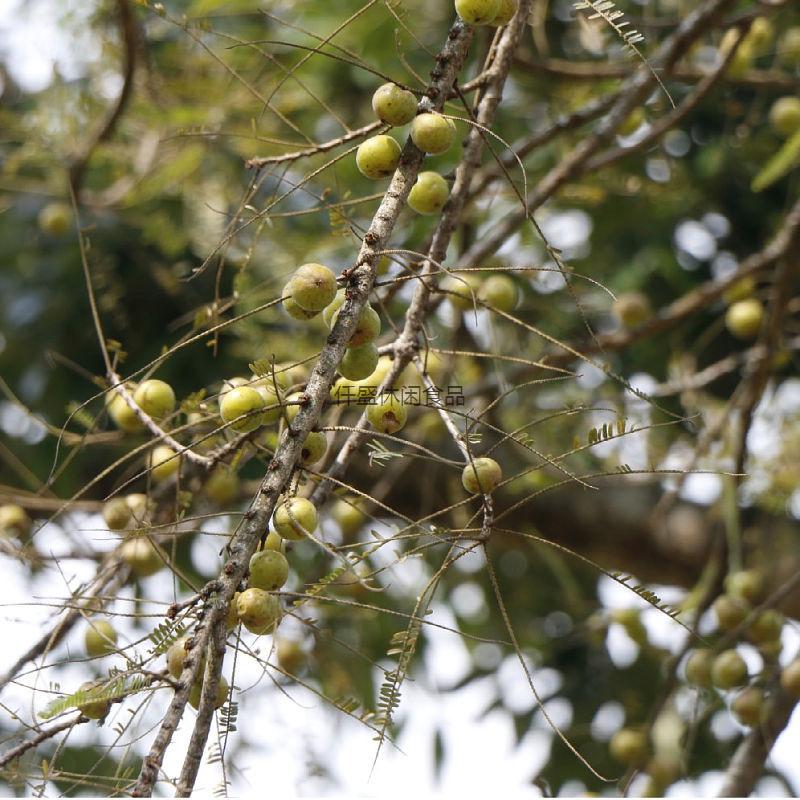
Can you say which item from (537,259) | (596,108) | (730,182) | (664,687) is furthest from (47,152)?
(664,687)

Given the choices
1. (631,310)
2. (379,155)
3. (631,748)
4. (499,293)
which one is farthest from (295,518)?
(631,310)

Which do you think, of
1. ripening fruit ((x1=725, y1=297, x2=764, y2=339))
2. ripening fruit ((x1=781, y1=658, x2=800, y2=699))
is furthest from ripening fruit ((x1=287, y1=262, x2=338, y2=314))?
ripening fruit ((x1=725, y1=297, x2=764, y2=339))

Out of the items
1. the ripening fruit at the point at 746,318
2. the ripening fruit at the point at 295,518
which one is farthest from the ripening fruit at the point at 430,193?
the ripening fruit at the point at 746,318

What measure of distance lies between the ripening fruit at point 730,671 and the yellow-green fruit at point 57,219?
5.51ft

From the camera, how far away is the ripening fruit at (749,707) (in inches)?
70.4

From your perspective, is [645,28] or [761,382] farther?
[645,28]

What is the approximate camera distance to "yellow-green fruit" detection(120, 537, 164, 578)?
1.35 m

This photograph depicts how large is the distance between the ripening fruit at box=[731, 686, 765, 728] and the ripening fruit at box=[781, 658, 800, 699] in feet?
0.16

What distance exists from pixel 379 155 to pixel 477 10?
0.17m

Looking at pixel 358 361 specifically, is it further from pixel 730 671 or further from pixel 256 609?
pixel 730 671

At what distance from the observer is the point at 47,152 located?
2.34 meters

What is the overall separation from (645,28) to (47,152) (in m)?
1.31

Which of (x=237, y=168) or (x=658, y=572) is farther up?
(x=237, y=168)

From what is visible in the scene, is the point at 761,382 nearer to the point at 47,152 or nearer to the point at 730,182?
the point at 730,182
